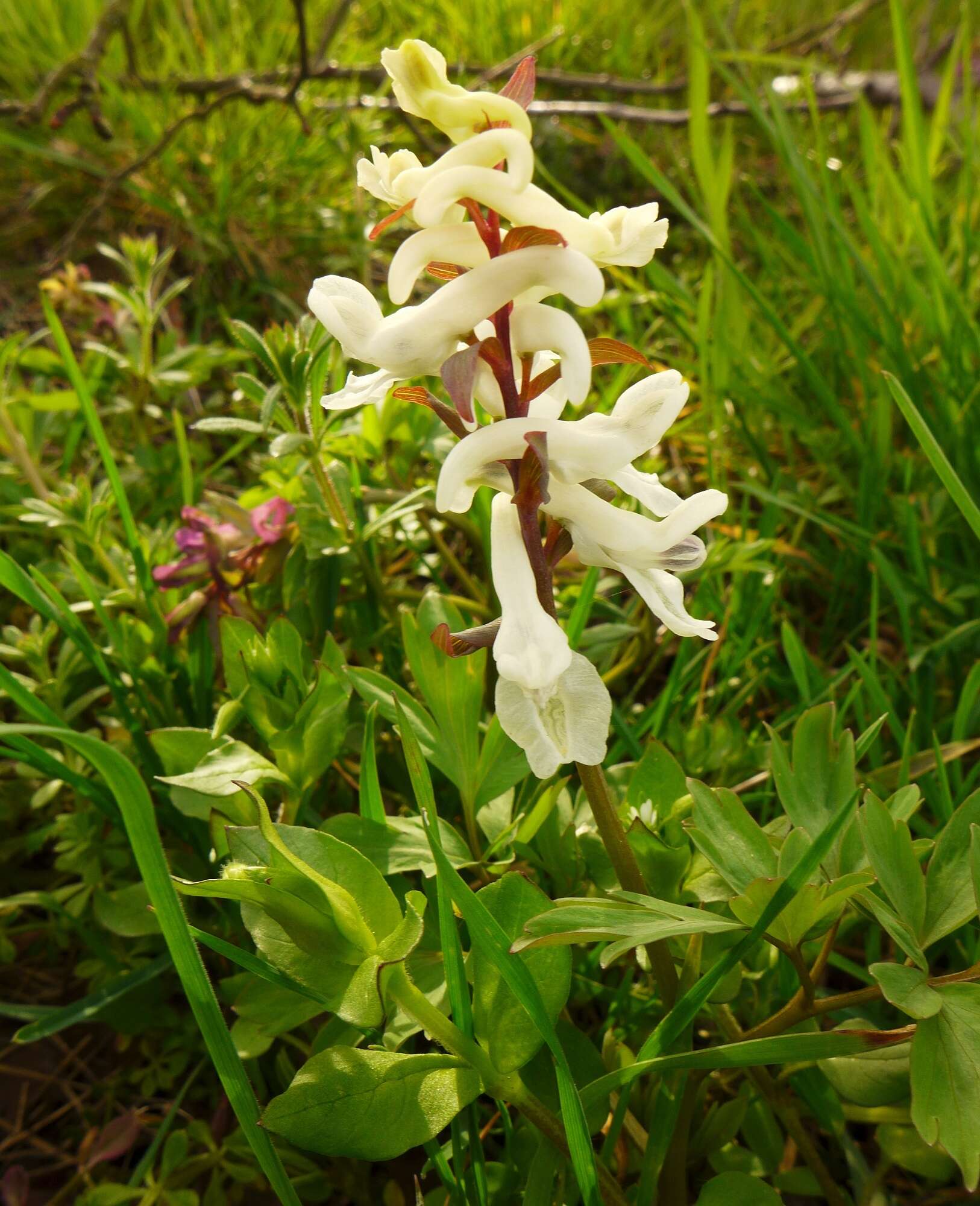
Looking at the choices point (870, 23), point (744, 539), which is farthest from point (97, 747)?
point (870, 23)

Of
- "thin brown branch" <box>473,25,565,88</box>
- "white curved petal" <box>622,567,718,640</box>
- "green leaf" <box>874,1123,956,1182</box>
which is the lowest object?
"green leaf" <box>874,1123,956,1182</box>

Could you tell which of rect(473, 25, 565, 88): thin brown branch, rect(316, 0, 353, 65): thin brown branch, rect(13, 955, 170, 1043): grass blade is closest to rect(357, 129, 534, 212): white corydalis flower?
rect(13, 955, 170, 1043): grass blade

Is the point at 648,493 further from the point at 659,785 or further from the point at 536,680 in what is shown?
the point at 659,785

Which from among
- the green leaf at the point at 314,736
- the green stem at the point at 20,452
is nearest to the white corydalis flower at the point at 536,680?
the green leaf at the point at 314,736

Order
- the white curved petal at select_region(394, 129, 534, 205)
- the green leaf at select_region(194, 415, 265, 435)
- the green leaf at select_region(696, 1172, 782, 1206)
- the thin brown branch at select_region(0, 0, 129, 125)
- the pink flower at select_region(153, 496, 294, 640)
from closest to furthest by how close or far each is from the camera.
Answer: the white curved petal at select_region(394, 129, 534, 205) → the green leaf at select_region(696, 1172, 782, 1206) → the green leaf at select_region(194, 415, 265, 435) → the pink flower at select_region(153, 496, 294, 640) → the thin brown branch at select_region(0, 0, 129, 125)

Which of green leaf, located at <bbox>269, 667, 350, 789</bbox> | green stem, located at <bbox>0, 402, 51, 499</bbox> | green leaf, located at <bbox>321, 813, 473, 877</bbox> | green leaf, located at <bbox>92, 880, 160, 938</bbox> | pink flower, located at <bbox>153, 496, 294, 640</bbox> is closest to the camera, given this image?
green leaf, located at <bbox>321, 813, 473, 877</bbox>

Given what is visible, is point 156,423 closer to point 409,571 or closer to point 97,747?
point 409,571

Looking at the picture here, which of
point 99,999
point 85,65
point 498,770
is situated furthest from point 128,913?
point 85,65

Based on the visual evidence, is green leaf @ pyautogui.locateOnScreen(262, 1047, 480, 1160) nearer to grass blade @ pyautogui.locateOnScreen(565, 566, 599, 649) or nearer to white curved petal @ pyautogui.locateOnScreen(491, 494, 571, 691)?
white curved petal @ pyautogui.locateOnScreen(491, 494, 571, 691)
